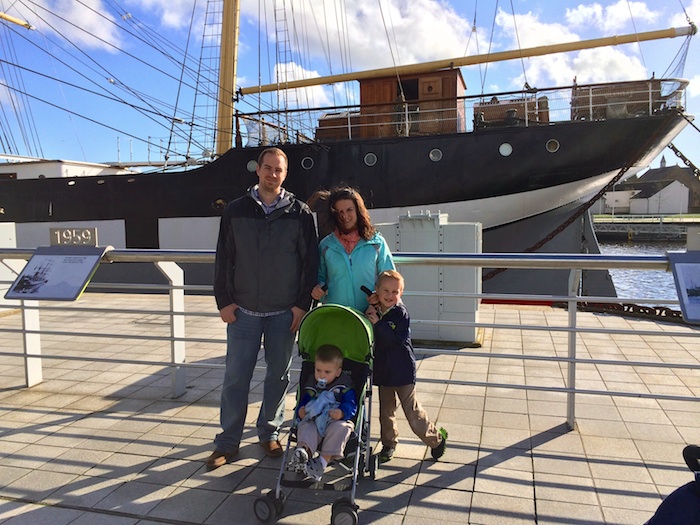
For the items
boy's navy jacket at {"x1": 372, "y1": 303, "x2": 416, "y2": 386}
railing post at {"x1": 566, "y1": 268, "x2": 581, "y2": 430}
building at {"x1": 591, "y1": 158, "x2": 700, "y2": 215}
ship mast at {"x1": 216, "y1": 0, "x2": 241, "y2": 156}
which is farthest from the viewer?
building at {"x1": 591, "y1": 158, "x2": 700, "y2": 215}

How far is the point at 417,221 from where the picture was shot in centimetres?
609

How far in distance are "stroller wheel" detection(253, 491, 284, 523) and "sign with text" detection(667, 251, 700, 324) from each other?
2146mm

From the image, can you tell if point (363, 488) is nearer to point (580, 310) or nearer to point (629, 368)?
point (629, 368)

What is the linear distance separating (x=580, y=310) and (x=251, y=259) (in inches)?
251


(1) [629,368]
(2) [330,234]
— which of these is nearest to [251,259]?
(2) [330,234]

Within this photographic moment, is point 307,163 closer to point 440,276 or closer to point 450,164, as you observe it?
point 450,164

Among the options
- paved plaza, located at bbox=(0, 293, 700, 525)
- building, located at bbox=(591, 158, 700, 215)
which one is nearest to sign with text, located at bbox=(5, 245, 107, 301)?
paved plaza, located at bbox=(0, 293, 700, 525)

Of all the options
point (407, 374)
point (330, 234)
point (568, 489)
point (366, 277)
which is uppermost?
point (330, 234)

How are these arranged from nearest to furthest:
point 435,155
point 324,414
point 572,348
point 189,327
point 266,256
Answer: point 324,414, point 266,256, point 572,348, point 189,327, point 435,155

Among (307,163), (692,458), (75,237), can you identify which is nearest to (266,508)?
(692,458)

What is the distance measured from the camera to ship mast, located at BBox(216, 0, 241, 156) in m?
15.0

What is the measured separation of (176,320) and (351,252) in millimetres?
2023

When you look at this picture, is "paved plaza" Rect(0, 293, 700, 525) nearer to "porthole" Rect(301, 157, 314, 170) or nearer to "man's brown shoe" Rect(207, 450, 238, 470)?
"man's brown shoe" Rect(207, 450, 238, 470)

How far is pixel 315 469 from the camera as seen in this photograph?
2.35 meters
